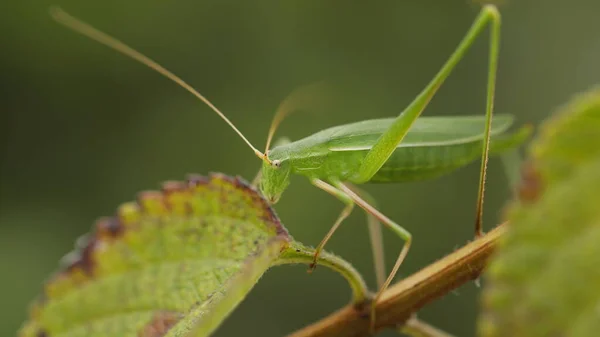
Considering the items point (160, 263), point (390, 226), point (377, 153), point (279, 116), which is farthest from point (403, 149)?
point (160, 263)

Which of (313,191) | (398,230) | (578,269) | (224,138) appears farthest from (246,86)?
(578,269)

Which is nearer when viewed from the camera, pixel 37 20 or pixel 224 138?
pixel 224 138

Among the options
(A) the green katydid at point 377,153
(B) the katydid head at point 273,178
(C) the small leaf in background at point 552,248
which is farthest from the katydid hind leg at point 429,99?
(C) the small leaf in background at point 552,248

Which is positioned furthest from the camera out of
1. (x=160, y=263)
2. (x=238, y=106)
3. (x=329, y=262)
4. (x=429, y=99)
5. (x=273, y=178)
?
(x=238, y=106)

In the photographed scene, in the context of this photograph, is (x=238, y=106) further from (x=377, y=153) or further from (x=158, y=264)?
(x=158, y=264)

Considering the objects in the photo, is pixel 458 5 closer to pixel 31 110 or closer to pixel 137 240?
pixel 31 110

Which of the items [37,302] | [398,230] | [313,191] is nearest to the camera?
[37,302]

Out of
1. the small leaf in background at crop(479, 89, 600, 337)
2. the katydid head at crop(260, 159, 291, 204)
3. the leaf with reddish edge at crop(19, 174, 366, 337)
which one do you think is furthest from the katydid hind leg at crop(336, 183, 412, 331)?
the small leaf in background at crop(479, 89, 600, 337)
